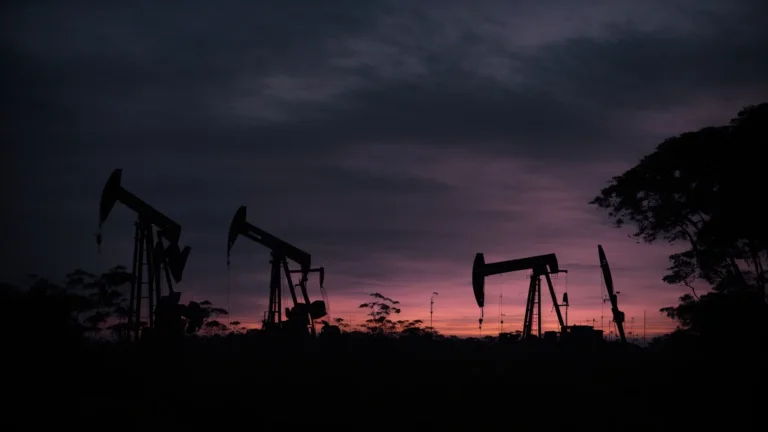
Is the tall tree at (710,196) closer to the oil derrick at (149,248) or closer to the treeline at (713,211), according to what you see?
the treeline at (713,211)

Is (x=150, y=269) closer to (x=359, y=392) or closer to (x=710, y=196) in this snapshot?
(x=359, y=392)

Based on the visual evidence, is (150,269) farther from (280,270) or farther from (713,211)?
(713,211)

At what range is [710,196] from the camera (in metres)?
33.0

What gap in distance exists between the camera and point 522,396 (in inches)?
763

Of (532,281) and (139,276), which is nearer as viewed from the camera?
(139,276)

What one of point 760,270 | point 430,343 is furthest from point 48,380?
point 760,270

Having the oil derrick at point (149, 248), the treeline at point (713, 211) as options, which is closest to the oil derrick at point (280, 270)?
the oil derrick at point (149, 248)

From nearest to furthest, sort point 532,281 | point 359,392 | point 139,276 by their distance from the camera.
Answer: point 359,392 → point 139,276 → point 532,281

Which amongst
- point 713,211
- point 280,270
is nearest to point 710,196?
point 713,211

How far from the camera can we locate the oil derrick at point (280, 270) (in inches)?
1244

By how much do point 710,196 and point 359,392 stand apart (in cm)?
2066

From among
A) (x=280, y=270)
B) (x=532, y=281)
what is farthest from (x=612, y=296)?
(x=280, y=270)

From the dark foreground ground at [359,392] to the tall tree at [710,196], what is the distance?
7.46 meters

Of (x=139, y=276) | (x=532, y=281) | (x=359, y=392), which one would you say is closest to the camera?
(x=359, y=392)
